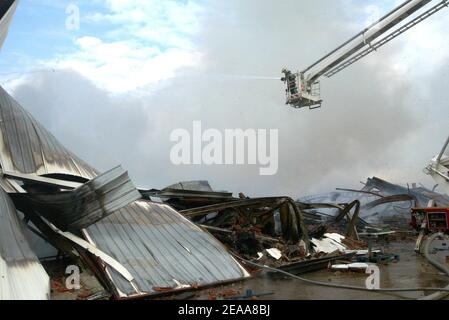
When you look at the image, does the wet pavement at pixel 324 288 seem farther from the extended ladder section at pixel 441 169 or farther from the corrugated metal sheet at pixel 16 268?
the extended ladder section at pixel 441 169

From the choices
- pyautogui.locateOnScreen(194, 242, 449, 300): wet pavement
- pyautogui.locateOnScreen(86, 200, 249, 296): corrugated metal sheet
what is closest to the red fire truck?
pyautogui.locateOnScreen(194, 242, 449, 300): wet pavement

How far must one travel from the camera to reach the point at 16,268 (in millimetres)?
8188

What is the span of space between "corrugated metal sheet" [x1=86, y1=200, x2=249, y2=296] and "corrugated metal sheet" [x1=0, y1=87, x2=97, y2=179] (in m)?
2.34

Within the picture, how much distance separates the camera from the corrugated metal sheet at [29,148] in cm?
1206

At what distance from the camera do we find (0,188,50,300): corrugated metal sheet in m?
7.68

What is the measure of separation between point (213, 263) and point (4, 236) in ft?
20.9

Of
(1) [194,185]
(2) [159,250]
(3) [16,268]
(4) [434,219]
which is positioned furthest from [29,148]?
(4) [434,219]

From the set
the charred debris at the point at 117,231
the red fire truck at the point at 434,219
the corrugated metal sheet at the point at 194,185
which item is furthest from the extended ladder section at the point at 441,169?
the corrugated metal sheet at the point at 194,185

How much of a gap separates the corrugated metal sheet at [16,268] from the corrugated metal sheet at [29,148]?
2551mm

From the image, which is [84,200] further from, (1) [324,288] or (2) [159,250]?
(1) [324,288]

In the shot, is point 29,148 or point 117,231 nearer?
point 117,231

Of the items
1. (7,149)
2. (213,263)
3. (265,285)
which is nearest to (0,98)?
(7,149)

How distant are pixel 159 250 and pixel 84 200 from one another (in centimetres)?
308
